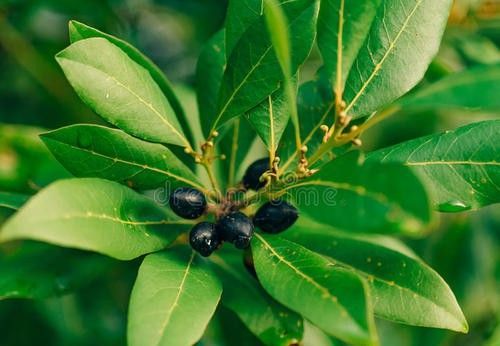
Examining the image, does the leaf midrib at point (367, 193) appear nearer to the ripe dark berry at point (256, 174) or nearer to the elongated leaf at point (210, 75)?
the ripe dark berry at point (256, 174)

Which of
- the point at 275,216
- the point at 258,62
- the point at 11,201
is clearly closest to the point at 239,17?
the point at 258,62

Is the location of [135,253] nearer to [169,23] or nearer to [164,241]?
[164,241]

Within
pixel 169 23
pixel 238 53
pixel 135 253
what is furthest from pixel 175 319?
pixel 169 23

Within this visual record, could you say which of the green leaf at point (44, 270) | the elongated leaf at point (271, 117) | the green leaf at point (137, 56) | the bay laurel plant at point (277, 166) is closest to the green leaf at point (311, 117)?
the bay laurel plant at point (277, 166)

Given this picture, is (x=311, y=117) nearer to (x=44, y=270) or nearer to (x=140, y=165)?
(x=140, y=165)

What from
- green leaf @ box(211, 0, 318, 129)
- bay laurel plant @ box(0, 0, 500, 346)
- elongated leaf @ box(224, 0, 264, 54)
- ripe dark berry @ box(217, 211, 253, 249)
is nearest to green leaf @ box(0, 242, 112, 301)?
bay laurel plant @ box(0, 0, 500, 346)

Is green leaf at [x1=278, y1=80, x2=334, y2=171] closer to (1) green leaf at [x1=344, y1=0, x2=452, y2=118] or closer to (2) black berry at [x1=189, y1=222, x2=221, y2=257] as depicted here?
(1) green leaf at [x1=344, y1=0, x2=452, y2=118]

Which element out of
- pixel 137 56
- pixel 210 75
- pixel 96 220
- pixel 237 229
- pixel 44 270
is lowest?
pixel 44 270
